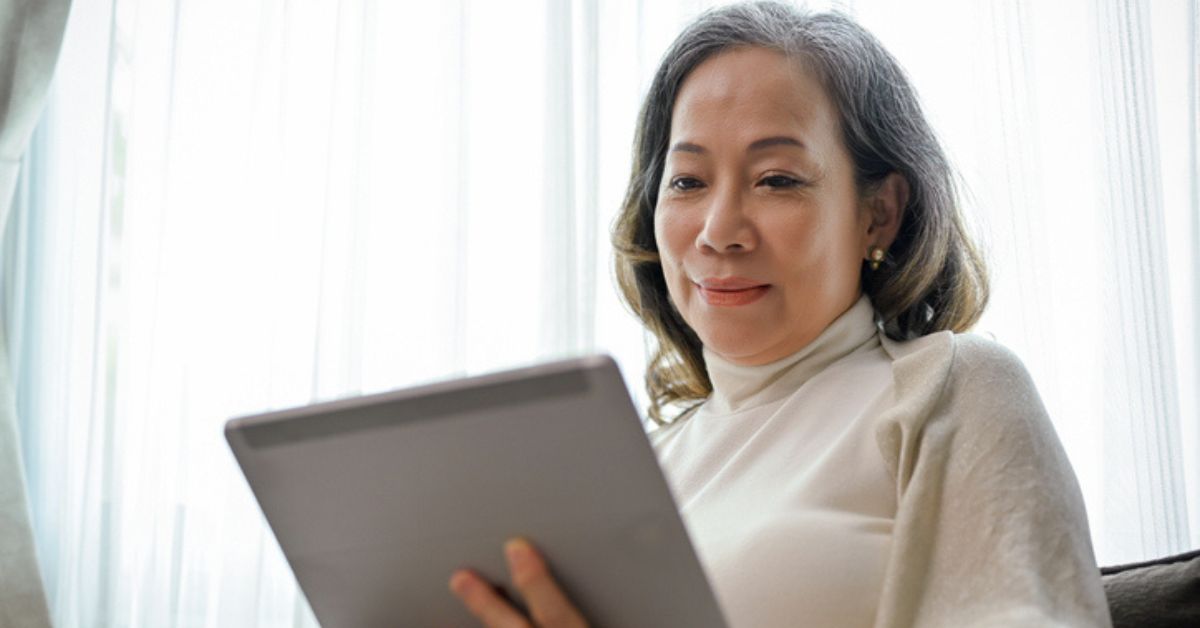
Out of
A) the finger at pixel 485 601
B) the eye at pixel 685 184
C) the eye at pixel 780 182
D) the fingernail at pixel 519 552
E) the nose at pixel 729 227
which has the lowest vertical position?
the finger at pixel 485 601

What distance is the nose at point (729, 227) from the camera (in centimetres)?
137

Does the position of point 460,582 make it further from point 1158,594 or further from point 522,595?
point 1158,594

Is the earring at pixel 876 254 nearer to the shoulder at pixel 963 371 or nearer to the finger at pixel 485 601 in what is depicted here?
the shoulder at pixel 963 371

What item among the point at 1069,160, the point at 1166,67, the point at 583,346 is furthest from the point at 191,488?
the point at 1166,67

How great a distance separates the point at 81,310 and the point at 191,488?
43cm

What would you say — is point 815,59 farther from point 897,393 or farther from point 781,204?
point 897,393

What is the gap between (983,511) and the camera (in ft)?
3.66

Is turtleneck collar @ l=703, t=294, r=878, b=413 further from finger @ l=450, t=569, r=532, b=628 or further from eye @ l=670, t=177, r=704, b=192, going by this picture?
finger @ l=450, t=569, r=532, b=628

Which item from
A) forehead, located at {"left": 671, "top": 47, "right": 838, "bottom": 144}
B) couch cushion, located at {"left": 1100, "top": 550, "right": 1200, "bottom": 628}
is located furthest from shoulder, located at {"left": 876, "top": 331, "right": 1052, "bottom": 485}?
forehead, located at {"left": 671, "top": 47, "right": 838, "bottom": 144}

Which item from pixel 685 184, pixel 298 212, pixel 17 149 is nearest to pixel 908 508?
pixel 685 184

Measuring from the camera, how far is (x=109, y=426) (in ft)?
8.54

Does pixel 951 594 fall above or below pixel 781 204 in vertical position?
below

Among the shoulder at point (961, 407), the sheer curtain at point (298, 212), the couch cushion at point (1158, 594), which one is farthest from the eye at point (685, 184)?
the sheer curtain at point (298, 212)

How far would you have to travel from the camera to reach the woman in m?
1.12
